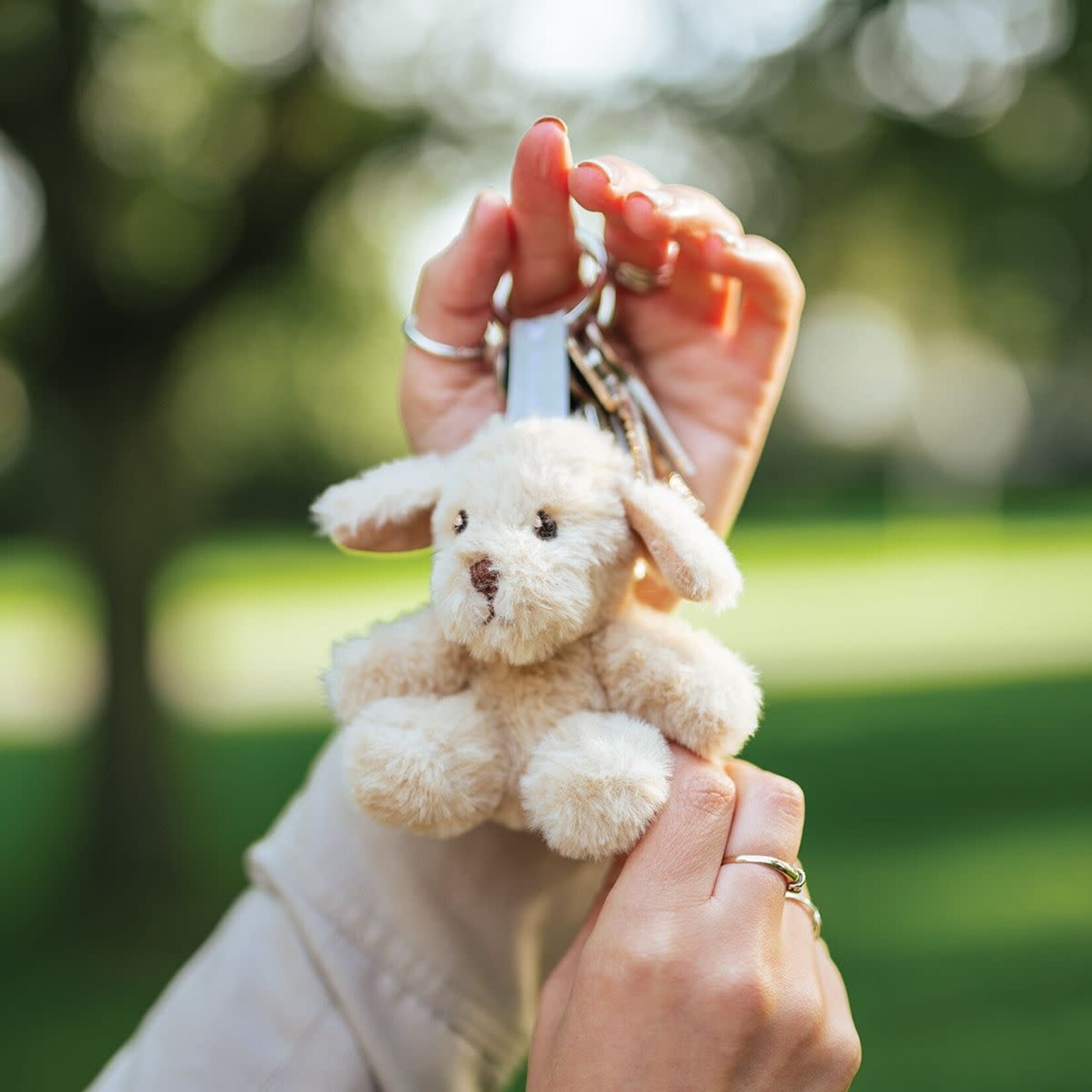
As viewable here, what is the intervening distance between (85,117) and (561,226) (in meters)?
3.92

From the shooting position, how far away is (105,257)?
184 inches

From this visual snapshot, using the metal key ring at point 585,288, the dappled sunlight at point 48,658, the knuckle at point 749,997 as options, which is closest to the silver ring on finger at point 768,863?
the knuckle at point 749,997

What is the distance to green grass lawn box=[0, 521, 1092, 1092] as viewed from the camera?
4.27 metres

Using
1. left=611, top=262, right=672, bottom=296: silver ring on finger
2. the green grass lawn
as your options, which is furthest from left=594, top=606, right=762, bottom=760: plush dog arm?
the green grass lawn

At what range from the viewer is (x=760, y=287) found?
4.53 feet

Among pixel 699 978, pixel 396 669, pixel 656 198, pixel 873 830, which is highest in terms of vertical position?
pixel 656 198

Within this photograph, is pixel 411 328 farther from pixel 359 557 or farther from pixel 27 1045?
pixel 359 557

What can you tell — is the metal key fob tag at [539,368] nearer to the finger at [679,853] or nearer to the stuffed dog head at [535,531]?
the stuffed dog head at [535,531]

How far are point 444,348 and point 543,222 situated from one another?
21cm

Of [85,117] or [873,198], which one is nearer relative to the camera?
[873,198]

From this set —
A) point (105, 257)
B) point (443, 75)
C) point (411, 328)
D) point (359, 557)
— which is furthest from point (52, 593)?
point (411, 328)

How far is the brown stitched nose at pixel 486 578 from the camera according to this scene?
3.25ft

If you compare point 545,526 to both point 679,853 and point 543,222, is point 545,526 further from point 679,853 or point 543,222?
point 543,222

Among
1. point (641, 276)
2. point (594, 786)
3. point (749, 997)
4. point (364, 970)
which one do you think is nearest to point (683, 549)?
point (594, 786)
